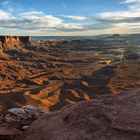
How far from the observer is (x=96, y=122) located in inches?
284

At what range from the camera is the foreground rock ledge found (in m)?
6.66

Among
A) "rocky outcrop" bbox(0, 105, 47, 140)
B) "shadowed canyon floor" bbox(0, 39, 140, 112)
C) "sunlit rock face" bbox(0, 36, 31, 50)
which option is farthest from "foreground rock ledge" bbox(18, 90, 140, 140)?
"sunlit rock face" bbox(0, 36, 31, 50)

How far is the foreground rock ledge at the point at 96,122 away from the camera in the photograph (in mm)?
6660

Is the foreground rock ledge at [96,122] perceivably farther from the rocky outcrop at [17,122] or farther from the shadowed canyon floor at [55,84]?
the shadowed canyon floor at [55,84]

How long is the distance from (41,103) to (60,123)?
105 feet

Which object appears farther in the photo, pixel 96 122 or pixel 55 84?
pixel 55 84

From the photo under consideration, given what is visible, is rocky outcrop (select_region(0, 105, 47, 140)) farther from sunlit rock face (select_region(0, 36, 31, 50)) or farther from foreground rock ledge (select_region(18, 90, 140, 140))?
sunlit rock face (select_region(0, 36, 31, 50))

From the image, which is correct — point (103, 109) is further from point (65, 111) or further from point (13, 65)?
point (13, 65)

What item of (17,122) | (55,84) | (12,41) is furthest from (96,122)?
(12,41)

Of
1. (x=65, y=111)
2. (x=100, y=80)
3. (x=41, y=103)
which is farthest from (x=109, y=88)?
(x=65, y=111)

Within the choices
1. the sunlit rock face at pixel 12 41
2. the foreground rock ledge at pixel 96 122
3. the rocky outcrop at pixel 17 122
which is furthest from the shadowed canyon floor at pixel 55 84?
the sunlit rock face at pixel 12 41

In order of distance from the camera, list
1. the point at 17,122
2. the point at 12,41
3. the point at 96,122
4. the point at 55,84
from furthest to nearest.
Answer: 1. the point at 12,41
2. the point at 55,84
3. the point at 17,122
4. the point at 96,122

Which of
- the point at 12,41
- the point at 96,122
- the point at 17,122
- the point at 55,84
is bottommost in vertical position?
the point at 55,84

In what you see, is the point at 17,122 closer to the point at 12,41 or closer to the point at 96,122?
the point at 96,122
